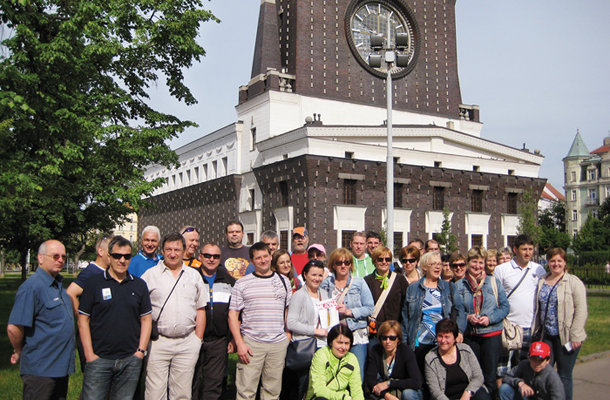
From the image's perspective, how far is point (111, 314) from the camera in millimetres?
6289

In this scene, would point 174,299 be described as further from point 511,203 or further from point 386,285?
point 511,203

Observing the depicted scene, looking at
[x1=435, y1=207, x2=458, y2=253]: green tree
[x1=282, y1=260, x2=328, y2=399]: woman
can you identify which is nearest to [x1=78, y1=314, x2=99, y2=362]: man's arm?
[x1=282, y1=260, x2=328, y2=399]: woman

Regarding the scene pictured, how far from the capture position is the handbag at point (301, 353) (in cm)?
720

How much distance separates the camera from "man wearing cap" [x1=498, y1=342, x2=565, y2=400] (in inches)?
270

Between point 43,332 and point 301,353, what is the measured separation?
3038mm

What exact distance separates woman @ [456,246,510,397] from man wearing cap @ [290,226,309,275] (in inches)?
105

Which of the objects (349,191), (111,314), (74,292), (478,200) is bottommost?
(111,314)

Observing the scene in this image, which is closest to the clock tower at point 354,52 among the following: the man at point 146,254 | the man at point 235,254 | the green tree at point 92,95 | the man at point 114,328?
the green tree at point 92,95

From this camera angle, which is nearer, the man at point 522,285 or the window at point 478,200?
the man at point 522,285

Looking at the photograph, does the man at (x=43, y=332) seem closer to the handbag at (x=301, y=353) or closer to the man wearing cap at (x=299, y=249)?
the handbag at (x=301, y=353)

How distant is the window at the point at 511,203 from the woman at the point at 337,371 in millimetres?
41076

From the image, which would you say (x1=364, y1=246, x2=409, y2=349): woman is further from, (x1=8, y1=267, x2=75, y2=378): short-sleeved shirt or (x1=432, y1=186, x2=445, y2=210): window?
(x1=432, y1=186, x2=445, y2=210): window

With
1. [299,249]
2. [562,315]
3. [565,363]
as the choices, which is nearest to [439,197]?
[299,249]

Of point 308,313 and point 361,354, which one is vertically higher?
point 308,313
